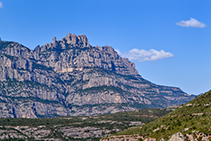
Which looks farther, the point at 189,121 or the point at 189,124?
the point at 189,121

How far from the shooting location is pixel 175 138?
4796 inches

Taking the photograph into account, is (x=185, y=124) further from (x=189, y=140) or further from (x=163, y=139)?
(x=189, y=140)

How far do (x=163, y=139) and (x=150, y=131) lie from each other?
45874 millimetres

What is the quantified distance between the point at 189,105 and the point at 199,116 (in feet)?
90.5

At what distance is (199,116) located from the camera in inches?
6516

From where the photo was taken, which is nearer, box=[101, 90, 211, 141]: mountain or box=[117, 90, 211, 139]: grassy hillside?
box=[101, 90, 211, 141]: mountain

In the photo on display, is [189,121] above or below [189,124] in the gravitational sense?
above

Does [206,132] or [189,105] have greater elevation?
[189,105]

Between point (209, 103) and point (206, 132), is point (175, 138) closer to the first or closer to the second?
point (206, 132)

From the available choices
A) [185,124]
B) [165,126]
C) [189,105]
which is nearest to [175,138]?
[185,124]

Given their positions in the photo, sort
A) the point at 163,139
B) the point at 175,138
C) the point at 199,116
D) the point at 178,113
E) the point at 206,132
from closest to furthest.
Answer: the point at 175,138 → the point at 206,132 → the point at 163,139 → the point at 199,116 → the point at 178,113

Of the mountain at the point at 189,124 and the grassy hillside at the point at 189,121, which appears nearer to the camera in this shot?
the mountain at the point at 189,124

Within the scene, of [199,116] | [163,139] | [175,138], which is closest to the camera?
[175,138]

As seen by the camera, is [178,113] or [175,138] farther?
[178,113]
